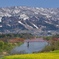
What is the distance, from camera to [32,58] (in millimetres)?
30750

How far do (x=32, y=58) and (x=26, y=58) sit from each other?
931mm

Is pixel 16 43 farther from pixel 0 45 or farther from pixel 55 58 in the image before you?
pixel 55 58

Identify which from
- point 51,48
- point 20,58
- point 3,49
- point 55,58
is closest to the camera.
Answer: point 55,58

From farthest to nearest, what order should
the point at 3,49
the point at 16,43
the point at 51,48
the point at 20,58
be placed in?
the point at 16,43
the point at 3,49
the point at 51,48
the point at 20,58

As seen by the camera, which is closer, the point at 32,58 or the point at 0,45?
the point at 32,58

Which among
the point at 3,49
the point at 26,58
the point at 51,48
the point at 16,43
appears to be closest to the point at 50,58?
the point at 26,58

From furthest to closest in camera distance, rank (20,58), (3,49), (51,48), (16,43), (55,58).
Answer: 1. (16,43)
2. (3,49)
3. (51,48)
4. (20,58)
5. (55,58)

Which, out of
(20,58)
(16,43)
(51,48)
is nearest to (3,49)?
(16,43)

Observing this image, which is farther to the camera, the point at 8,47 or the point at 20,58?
the point at 8,47

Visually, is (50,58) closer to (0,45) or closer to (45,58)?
(45,58)

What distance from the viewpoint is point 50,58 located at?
29891 mm

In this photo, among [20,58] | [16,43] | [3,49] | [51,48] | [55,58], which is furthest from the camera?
[16,43]

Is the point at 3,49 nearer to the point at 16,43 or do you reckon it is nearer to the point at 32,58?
the point at 16,43

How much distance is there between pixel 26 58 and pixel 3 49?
48530 millimetres
